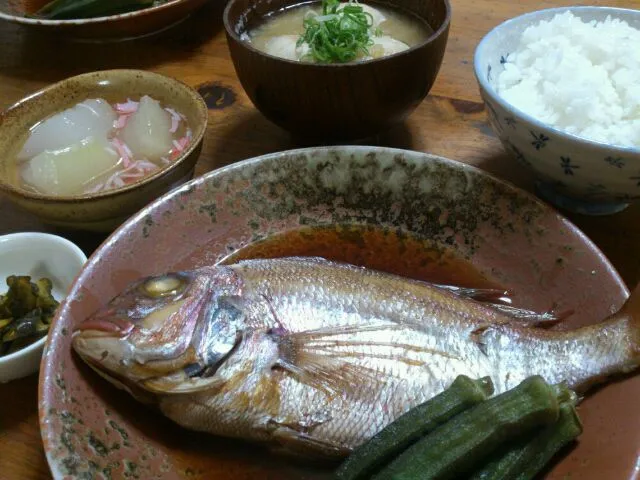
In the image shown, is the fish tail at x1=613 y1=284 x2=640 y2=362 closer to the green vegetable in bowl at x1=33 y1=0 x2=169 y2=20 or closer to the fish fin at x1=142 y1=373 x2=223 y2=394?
the fish fin at x1=142 y1=373 x2=223 y2=394

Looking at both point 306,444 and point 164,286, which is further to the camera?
point 164,286

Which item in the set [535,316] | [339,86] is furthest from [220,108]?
[535,316]

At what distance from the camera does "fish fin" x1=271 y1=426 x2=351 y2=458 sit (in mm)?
1033

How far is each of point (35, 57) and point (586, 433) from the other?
7.78ft

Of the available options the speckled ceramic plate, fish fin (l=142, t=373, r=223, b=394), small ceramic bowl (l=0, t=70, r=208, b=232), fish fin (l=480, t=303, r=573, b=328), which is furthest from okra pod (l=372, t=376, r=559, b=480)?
small ceramic bowl (l=0, t=70, r=208, b=232)

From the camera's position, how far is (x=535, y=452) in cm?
100

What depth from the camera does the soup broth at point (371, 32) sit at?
5.40ft

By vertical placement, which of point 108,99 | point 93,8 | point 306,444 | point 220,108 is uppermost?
A: point 93,8

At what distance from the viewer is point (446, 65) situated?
2100 millimetres

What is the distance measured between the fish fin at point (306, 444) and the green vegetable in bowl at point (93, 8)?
185 centimetres

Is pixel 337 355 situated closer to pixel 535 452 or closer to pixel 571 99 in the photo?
pixel 535 452

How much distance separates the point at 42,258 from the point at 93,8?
1.28 meters

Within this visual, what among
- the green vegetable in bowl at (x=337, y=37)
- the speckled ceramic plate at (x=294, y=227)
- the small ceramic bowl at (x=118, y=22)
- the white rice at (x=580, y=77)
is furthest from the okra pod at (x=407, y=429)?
the small ceramic bowl at (x=118, y=22)

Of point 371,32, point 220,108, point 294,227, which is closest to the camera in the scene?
point 294,227
